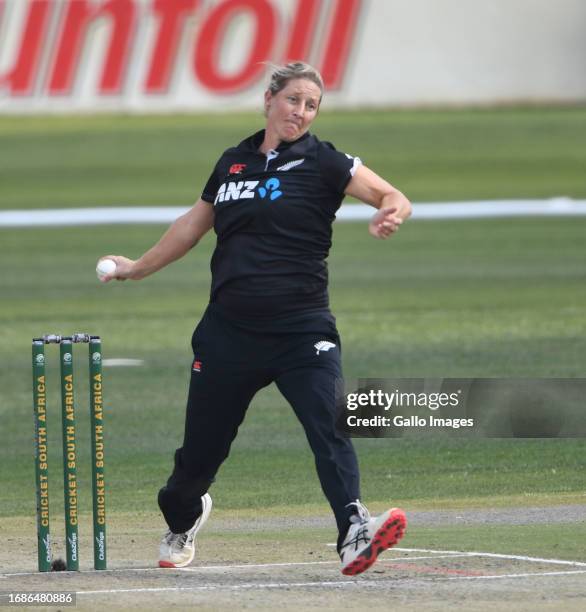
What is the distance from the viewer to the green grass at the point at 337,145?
127ft

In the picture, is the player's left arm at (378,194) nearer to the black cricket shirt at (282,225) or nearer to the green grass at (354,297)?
the black cricket shirt at (282,225)

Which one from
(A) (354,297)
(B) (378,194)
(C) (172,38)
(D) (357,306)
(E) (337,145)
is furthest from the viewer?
(C) (172,38)

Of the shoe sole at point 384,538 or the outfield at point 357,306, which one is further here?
the outfield at point 357,306

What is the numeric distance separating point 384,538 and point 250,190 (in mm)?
1595

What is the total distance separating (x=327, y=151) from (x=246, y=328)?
2.74 ft

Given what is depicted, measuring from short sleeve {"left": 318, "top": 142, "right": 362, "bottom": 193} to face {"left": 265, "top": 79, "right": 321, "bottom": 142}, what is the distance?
18 centimetres

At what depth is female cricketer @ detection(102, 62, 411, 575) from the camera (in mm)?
7555

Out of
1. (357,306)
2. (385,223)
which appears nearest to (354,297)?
(357,306)

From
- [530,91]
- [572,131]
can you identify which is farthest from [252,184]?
[530,91]

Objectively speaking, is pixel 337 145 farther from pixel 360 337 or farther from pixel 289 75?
pixel 289 75

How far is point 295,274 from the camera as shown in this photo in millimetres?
7660

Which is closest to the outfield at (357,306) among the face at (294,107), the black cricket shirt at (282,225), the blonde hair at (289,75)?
the black cricket shirt at (282,225)

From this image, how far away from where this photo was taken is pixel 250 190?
25.2 ft

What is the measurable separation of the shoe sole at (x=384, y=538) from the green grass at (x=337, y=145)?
29.6 m
